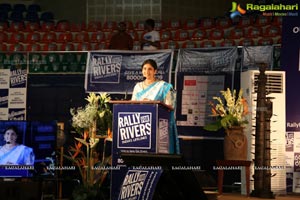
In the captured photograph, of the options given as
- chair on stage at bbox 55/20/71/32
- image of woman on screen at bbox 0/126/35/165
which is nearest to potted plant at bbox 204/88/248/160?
image of woman on screen at bbox 0/126/35/165

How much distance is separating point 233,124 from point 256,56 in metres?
1.18

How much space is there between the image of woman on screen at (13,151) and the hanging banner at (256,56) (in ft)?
10.0

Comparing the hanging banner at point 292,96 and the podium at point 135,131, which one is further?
the hanging banner at point 292,96

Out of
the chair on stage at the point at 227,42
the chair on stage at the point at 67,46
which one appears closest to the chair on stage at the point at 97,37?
the chair on stage at the point at 67,46

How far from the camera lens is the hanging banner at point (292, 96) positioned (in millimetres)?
8035

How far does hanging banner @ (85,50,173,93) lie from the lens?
348 inches

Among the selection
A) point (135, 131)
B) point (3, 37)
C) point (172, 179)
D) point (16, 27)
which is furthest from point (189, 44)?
point (172, 179)

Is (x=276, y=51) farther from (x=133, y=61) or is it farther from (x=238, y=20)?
(x=238, y=20)

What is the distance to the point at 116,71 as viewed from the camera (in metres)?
8.90

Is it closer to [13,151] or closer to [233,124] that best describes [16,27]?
[13,151]

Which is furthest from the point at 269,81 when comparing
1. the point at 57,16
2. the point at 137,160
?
the point at 57,16

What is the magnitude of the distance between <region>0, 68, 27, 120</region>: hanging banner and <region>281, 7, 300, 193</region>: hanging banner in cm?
365

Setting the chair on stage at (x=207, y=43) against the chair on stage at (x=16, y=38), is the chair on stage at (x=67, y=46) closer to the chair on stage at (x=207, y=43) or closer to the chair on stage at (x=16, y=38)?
the chair on stage at (x=16, y=38)

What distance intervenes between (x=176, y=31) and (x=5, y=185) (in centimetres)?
531
